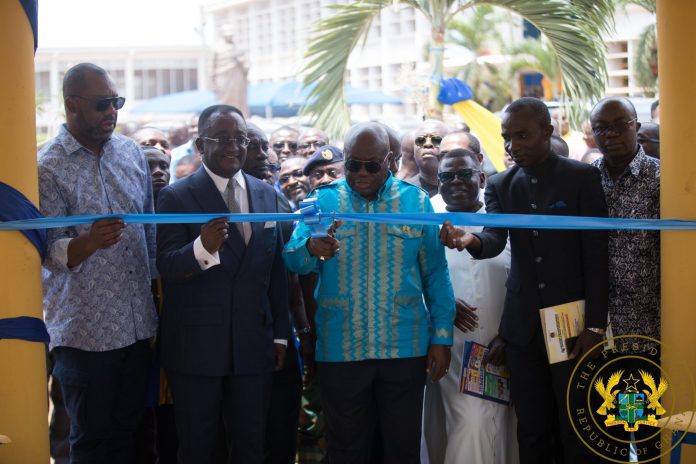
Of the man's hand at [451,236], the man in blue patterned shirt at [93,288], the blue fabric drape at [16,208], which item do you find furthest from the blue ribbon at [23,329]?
the man's hand at [451,236]

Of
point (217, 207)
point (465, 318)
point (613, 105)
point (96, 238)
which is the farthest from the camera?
point (465, 318)

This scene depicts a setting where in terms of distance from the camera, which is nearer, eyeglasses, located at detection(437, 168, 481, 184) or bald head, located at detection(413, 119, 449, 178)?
eyeglasses, located at detection(437, 168, 481, 184)

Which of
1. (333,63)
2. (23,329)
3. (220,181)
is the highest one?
(333,63)

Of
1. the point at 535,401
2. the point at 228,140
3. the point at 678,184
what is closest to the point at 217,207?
the point at 228,140

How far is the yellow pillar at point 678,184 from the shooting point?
367 cm

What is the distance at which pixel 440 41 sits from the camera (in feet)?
32.1

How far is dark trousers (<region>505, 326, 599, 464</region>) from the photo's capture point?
439 cm

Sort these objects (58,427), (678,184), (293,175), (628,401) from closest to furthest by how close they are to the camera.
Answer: (678,184) < (628,401) < (293,175) < (58,427)

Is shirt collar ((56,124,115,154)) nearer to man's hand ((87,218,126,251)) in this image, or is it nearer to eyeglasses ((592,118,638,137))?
man's hand ((87,218,126,251))

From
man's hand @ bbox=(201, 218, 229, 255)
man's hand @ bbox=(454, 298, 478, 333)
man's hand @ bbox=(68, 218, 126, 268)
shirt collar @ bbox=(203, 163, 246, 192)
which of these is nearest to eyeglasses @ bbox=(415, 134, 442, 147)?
man's hand @ bbox=(454, 298, 478, 333)

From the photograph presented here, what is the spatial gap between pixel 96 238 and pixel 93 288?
0.50m

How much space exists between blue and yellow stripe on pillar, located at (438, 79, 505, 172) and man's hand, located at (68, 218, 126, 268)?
17.9 feet

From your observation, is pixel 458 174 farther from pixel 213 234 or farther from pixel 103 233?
pixel 103 233

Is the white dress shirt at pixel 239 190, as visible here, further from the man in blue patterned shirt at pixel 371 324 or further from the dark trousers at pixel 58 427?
the dark trousers at pixel 58 427
